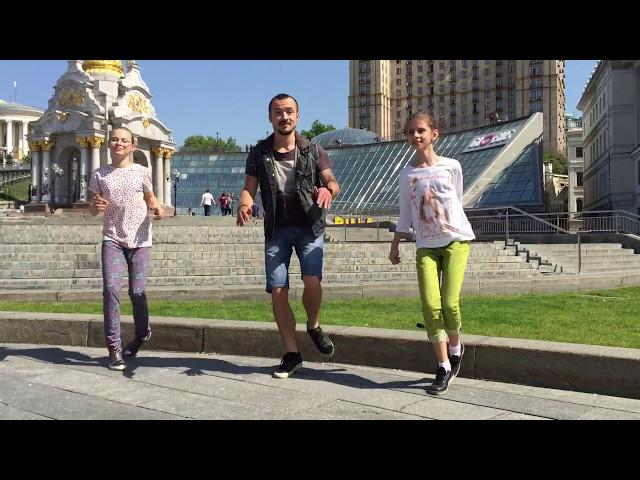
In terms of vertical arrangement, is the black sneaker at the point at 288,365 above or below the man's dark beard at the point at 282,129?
below

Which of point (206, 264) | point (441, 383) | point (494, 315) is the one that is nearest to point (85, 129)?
point (206, 264)

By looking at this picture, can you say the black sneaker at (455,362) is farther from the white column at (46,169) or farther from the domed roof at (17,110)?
the domed roof at (17,110)

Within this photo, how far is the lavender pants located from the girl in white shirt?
2.12 m

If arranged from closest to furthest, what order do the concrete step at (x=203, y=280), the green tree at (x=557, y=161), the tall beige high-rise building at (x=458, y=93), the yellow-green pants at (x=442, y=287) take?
the yellow-green pants at (x=442, y=287) → the concrete step at (x=203, y=280) → the green tree at (x=557, y=161) → the tall beige high-rise building at (x=458, y=93)

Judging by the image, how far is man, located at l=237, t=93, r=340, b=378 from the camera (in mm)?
4609

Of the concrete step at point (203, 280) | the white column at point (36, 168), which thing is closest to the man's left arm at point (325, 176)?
the concrete step at point (203, 280)

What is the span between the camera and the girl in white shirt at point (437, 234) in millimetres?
4156

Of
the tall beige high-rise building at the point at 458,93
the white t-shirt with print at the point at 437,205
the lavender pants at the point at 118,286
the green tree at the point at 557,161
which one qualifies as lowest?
the lavender pants at the point at 118,286

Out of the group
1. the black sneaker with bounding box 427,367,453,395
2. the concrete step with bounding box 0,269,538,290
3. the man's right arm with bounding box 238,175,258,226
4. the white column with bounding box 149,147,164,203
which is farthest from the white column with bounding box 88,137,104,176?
the black sneaker with bounding box 427,367,453,395

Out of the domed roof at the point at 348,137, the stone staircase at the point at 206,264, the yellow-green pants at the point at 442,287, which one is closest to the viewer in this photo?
the yellow-green pants at the point at 442,287

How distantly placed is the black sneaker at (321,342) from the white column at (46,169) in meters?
36.4

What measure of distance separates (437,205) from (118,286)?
2.61 meters

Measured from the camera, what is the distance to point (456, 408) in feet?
11.7

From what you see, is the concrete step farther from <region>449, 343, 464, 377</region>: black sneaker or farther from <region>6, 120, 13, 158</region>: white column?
<region>6, 120, 13, 158</region>: white column
